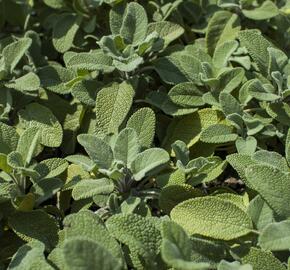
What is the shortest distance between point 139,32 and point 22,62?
0.50 m

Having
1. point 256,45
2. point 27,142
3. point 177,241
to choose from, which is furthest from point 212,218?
point 256,45

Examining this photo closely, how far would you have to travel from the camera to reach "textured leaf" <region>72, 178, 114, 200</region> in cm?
141

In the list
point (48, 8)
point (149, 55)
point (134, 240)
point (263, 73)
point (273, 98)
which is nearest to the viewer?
point (134, 240)

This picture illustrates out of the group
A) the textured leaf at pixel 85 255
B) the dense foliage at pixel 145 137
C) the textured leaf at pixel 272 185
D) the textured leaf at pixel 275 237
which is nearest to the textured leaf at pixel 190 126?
the dense foliage at pixel 145 137

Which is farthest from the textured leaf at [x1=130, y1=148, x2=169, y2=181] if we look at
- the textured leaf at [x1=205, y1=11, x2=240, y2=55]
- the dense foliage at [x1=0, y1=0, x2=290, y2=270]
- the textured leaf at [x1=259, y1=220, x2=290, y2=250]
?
the textured leaf at [x1=205, y1=11, x2=240, y2=55]

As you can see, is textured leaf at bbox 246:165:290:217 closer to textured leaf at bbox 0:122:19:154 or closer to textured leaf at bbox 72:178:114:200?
textured leaf at bbox 72:178:114:200

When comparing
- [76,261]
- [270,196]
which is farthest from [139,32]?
[76,261]

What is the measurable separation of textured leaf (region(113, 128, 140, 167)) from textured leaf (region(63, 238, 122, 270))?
0.46 meters

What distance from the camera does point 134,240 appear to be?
1.22 m

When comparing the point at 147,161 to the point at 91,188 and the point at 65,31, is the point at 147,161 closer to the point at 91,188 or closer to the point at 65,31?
the point at 91,188

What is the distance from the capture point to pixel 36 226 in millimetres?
1467

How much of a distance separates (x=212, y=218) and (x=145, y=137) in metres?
0.37

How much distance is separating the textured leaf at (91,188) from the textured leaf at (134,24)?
57 centimetres

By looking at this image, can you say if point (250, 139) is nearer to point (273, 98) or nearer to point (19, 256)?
point (273, 98)
